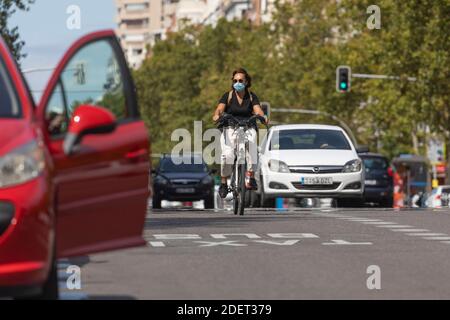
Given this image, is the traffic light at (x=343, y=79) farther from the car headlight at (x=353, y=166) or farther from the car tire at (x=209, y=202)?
the car headlight at (x=353, y=166)

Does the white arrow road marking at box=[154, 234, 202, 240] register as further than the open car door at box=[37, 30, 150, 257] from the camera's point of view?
Yes

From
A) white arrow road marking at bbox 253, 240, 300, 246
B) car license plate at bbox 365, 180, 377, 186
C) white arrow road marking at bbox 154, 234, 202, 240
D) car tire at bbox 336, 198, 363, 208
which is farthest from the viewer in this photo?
A: car license plate at bbox 365, 180, 377, 186

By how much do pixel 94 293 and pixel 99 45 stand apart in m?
2.08

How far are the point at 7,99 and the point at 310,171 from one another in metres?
19.5

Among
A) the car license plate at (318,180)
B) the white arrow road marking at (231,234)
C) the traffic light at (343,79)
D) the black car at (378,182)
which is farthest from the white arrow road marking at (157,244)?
the traffic light at (343,79)

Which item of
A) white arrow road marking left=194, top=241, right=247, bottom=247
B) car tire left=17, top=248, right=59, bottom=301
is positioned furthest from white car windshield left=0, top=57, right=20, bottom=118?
white arrow road marking left=194, top=241, right=247, bottom=247

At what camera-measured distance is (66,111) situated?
37.8 ft

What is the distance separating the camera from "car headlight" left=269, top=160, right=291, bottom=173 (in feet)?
98.0

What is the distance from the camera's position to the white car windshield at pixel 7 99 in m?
10.2

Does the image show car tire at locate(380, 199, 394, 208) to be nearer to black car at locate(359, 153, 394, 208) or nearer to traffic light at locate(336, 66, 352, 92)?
black car at locate(359, 153, 394, 208)

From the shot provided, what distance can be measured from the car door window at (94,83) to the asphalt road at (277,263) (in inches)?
50.9

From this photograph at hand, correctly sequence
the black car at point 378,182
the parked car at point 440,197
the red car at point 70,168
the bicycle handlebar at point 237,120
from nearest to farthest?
the red car at point 70,168, the bicycle handlebar at point 237,120, the black car at point 378,182, the parked car at point 440,197

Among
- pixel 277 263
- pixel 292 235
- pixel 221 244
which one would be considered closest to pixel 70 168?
pixel 277 263

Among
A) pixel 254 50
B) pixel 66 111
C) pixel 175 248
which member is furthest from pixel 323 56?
pixel 66 111
